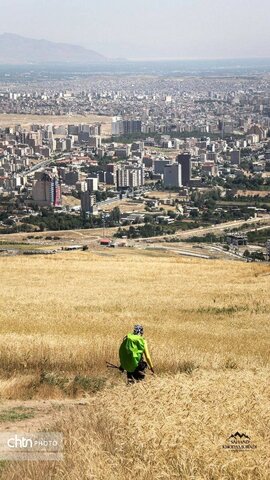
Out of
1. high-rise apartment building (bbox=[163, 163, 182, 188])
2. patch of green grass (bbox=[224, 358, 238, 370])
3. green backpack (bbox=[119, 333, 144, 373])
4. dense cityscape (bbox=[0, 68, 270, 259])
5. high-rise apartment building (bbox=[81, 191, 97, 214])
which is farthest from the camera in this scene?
high-rise apartment building (bbox=[163, 163, 182, 188])

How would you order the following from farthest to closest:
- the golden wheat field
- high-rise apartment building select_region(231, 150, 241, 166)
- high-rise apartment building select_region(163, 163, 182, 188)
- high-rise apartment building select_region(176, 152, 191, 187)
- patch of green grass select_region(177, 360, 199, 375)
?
high-rise apartment building select_region(231, 150, 241, 166) → high-rise apartment building select_region(176, 152, 191, 187) → high-rise apartment building select_region(163, 163, 182, 188) → patch of green grass select_region(177, 360, 199, 375) → the golden wheat field

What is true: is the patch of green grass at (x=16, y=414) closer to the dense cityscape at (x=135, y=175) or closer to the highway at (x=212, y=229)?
the dense cityscape at (x=135, y=175)

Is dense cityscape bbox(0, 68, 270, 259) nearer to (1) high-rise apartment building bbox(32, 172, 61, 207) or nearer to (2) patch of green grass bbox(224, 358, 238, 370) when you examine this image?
(1) high-rise apartment building bbox(32, 172, 61, 207)

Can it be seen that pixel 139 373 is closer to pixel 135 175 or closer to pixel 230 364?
pixel 230 364

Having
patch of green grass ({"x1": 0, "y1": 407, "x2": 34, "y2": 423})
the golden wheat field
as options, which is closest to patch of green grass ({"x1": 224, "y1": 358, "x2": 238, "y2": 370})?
the golden wheat field

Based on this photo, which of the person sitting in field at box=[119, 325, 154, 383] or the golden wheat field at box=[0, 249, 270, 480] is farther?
the person sitting in field at box=[119, 325, 154, 383]

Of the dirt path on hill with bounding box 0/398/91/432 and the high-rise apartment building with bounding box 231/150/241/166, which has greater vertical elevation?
the dirt path on hill with bounding box 0/398/91/432

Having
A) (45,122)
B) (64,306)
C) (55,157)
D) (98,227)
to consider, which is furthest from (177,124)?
(64,306)
